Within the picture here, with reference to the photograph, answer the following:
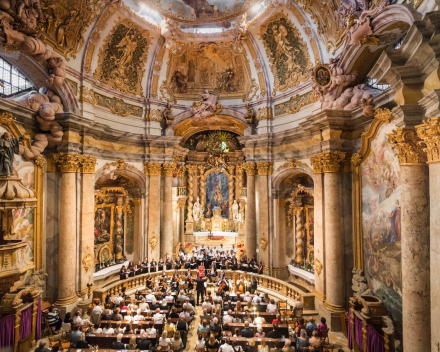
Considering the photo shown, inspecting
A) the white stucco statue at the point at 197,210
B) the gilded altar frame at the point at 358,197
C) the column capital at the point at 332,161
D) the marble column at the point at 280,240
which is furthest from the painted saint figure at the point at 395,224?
the white stucco statue at the point at 197,210

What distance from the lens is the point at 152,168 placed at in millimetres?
18344

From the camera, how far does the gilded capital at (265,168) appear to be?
58.0ft

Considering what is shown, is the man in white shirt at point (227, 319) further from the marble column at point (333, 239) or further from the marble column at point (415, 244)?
the marble column at point (415, 244)

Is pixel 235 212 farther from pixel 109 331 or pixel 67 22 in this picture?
pixel 67 22

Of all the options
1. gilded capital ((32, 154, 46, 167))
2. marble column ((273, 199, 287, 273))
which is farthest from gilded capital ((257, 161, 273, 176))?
gilded capital ((32, 154, 46, 167))

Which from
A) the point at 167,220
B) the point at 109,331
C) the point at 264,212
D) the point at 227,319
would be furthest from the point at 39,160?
the point at 264,212

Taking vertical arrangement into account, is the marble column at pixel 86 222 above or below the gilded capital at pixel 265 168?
below

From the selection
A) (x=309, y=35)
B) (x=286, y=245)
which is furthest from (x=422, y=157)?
(x=286, y=245)

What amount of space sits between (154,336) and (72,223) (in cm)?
682

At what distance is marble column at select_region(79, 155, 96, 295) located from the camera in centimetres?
1345

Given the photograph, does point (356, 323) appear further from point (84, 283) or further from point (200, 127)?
point (200, 127)

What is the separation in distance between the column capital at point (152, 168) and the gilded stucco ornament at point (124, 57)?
461 cm

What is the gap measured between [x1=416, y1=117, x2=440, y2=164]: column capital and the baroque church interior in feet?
0.12

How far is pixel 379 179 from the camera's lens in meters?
9.88
